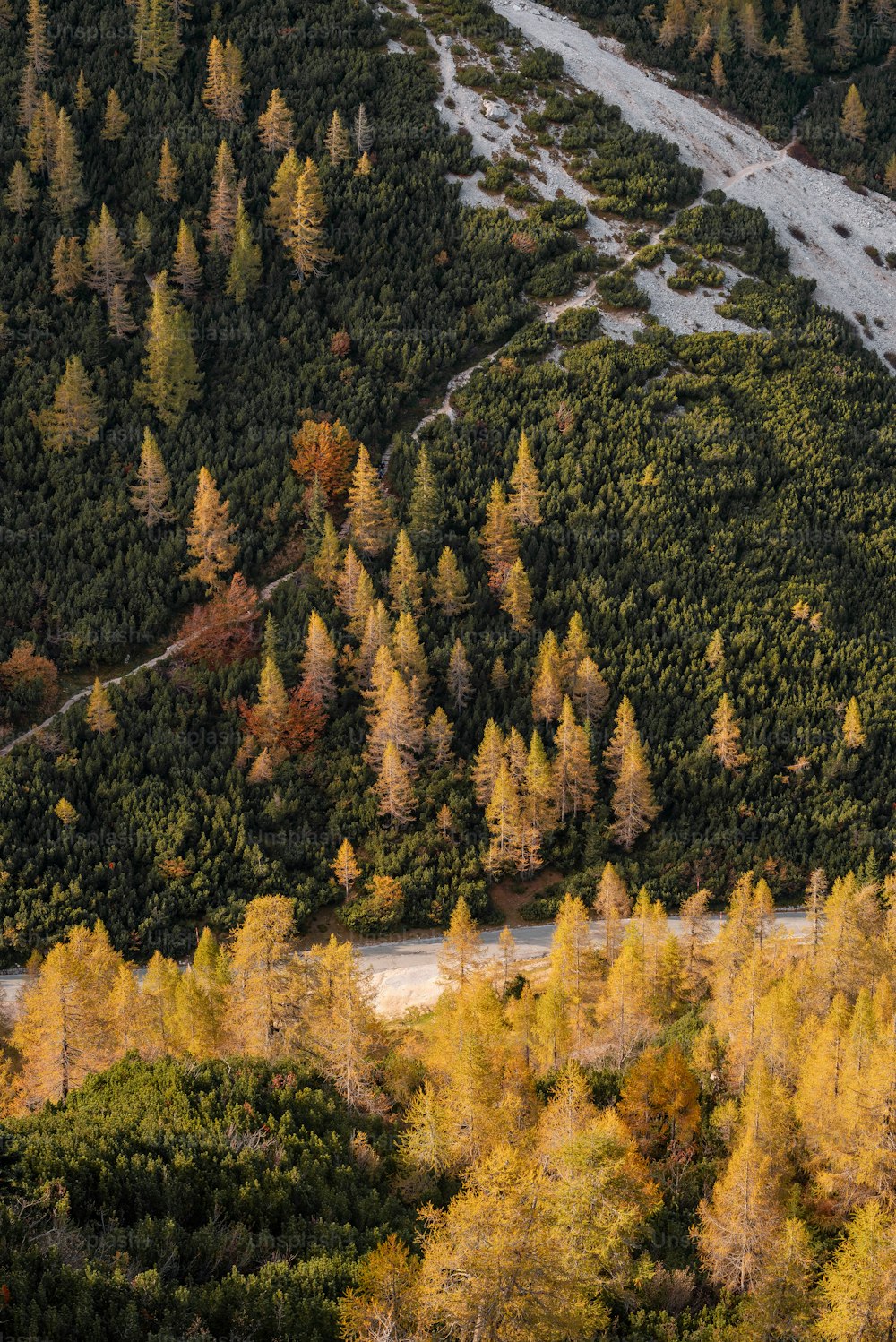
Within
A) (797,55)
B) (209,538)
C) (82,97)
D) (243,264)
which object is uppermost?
(797,55)

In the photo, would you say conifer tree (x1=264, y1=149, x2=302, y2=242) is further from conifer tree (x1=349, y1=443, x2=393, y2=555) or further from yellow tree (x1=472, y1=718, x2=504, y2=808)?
yellow tree (x1=472, y1=718, x2=504, y2=808)

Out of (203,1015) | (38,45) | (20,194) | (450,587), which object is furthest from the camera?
(38,45)

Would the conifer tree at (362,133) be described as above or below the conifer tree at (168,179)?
above

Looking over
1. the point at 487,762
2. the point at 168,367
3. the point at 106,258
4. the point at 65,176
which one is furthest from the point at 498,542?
the point at 65,176

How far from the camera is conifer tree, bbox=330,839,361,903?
203 ft

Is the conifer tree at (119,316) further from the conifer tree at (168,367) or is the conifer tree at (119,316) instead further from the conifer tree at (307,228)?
the conifer tree at (307,228)

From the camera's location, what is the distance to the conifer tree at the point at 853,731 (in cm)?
6869

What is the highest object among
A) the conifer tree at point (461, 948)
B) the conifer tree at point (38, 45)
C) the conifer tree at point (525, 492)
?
the conifer tree at point (38, 45)

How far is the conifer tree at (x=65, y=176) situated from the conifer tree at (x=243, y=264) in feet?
46.1

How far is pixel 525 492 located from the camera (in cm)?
7875

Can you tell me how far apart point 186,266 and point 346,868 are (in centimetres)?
5452

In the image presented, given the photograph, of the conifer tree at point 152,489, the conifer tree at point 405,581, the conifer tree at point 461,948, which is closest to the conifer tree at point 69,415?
the conifer tree at point 152,489

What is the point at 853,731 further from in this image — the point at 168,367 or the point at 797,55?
the point at 797,55

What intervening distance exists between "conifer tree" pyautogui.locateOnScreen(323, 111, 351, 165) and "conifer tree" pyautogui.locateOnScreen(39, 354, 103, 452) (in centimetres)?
3614
